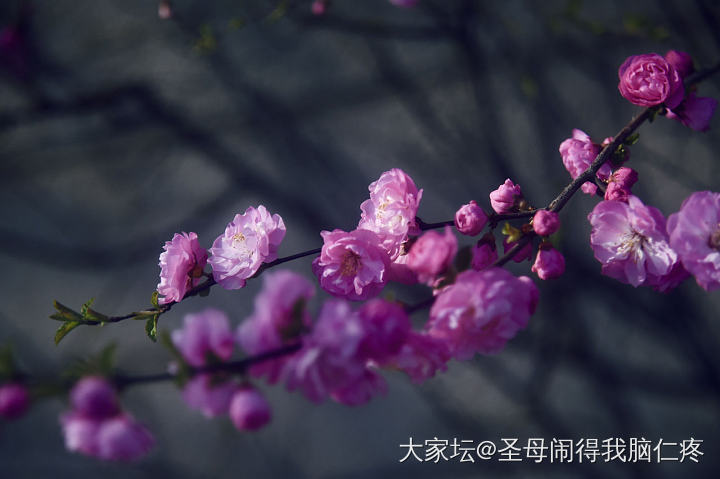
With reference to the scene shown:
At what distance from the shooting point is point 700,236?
0.52 metres

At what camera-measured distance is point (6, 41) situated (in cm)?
171

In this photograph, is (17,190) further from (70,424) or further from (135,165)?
(70,424)

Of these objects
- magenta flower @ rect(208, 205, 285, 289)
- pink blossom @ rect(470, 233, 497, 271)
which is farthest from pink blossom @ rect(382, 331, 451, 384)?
magenta flower @ rect(208, 205, 285, 289)

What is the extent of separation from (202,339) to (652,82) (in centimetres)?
68

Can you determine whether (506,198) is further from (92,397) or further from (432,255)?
(92,397)

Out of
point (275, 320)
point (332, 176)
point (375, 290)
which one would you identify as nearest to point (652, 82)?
point (375, 290)

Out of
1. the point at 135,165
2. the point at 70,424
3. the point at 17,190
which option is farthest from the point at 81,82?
the point at 70,424

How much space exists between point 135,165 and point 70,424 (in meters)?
1.57

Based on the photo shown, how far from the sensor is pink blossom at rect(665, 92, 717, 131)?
2.05ft

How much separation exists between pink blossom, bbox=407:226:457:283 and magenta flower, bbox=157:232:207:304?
0.30 meters

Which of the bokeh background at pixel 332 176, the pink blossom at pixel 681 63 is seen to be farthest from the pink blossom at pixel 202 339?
the bokeh background at pixel 332 176

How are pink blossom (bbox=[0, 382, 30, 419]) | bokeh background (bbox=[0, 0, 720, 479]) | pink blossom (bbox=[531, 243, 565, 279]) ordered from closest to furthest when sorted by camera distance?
pink blossom (bbox=[0, 382, 30, 419]) < pink blossom (bbox=[531, 243, 565, 279]) < bokeh background (bbox=[0, 0, 720, 479])

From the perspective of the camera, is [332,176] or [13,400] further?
[332,176]

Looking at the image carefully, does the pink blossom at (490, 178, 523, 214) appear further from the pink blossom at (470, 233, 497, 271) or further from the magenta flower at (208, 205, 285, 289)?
the magenta flower at (208, 205, 285, 289)
